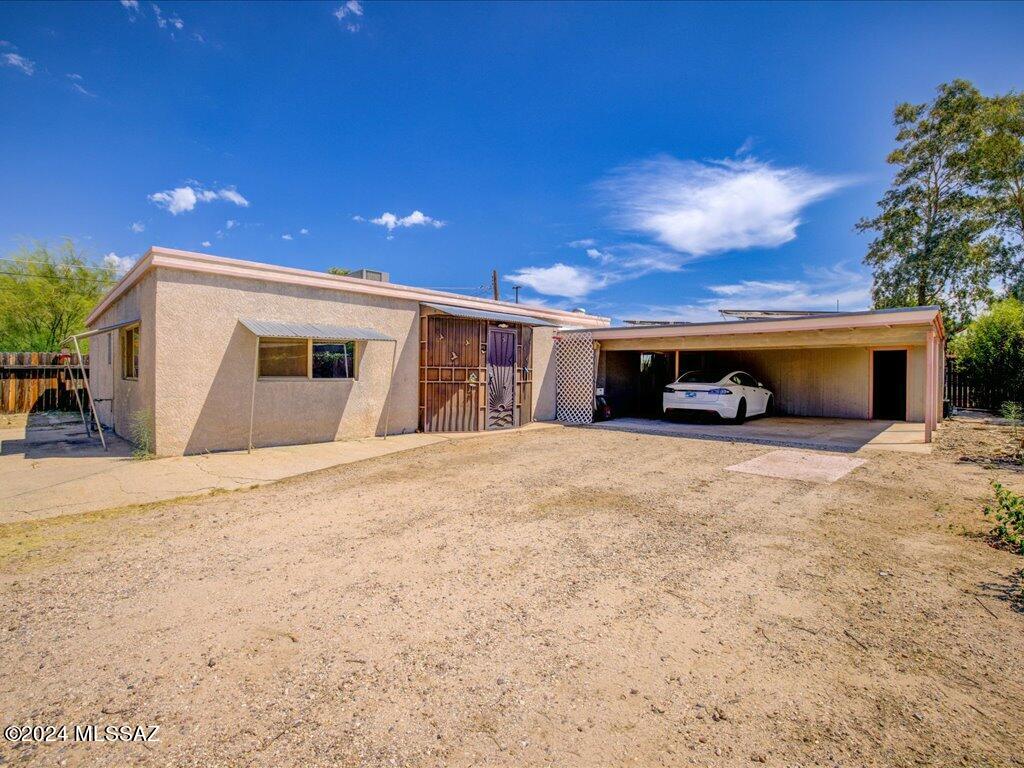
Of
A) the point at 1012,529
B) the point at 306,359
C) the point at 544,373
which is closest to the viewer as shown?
the point at 1012,529

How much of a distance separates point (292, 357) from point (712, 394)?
971 centimetres

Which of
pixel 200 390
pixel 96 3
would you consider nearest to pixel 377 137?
pixel 96 3

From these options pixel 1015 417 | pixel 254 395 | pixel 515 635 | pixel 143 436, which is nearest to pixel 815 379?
pixel 1015 417

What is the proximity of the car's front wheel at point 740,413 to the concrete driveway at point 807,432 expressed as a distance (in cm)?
18

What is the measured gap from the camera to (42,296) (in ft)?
66.9

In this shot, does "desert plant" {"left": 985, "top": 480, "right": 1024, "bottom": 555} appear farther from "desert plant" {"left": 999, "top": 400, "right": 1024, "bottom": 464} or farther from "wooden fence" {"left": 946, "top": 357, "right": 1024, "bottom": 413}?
"wooden fence" {"left": 946, "top": 357, "right": 1024, "bottom": 413}

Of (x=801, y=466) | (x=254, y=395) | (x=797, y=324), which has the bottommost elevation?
(x=801, y=466)

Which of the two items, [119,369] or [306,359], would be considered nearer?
[306,359]

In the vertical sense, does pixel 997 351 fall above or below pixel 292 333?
above

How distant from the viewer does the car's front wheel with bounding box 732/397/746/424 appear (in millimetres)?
12617

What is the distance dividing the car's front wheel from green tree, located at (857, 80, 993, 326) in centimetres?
1517

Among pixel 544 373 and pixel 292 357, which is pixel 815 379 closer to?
pixel 544 373

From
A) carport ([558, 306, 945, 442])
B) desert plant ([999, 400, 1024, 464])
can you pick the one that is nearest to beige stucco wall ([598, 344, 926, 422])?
carport ([558, 306, 945, 442])

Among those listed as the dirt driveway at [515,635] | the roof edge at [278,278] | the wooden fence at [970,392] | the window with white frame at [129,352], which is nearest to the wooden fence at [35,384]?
the roof edge at [278,278]
